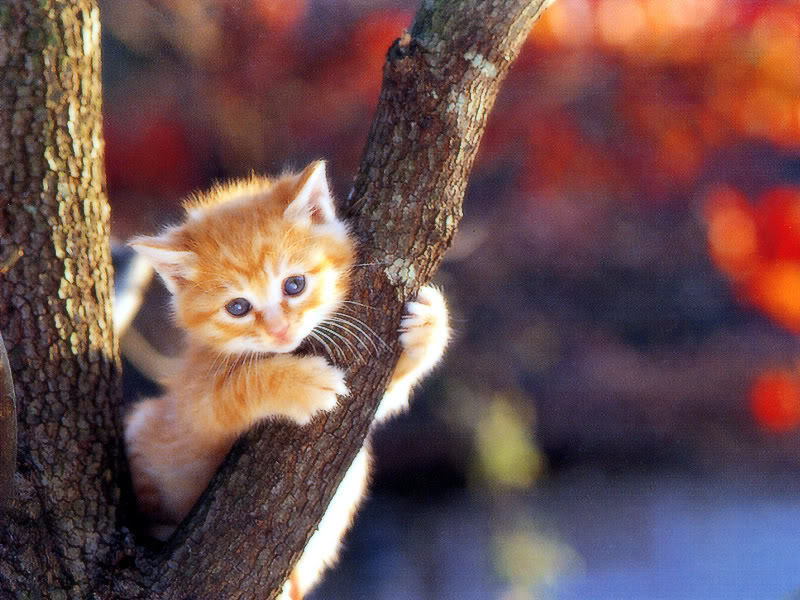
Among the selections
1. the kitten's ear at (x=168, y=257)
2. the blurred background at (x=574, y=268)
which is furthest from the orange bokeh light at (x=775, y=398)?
the kitten's ear at (x=168, y=257)

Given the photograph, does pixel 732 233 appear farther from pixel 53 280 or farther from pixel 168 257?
pixel 53 280

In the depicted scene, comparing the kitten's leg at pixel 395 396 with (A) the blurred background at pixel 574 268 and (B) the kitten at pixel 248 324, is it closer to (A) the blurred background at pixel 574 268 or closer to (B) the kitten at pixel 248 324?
(B) the kitten at pixel 248 324

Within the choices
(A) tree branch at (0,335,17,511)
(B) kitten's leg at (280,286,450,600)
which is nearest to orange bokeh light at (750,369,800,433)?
(B) kitten's leg at (280,286,450,600)

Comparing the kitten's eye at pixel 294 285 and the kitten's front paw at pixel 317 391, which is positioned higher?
the kitten's eye at pixel 294 285

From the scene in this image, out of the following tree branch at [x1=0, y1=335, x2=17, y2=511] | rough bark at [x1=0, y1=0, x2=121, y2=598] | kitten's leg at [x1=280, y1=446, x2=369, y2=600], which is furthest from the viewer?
kitten's leg at [x1=280, y1=446, x2=369, y2=600]

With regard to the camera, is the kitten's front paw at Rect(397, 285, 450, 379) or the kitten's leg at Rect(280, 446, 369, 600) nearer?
the kitten's front paw at Rect(397, 285, 450, 379)

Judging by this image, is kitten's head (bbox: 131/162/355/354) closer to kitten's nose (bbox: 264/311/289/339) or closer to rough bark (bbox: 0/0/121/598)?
kitten's nose (bbox: 264/311/289/339)
